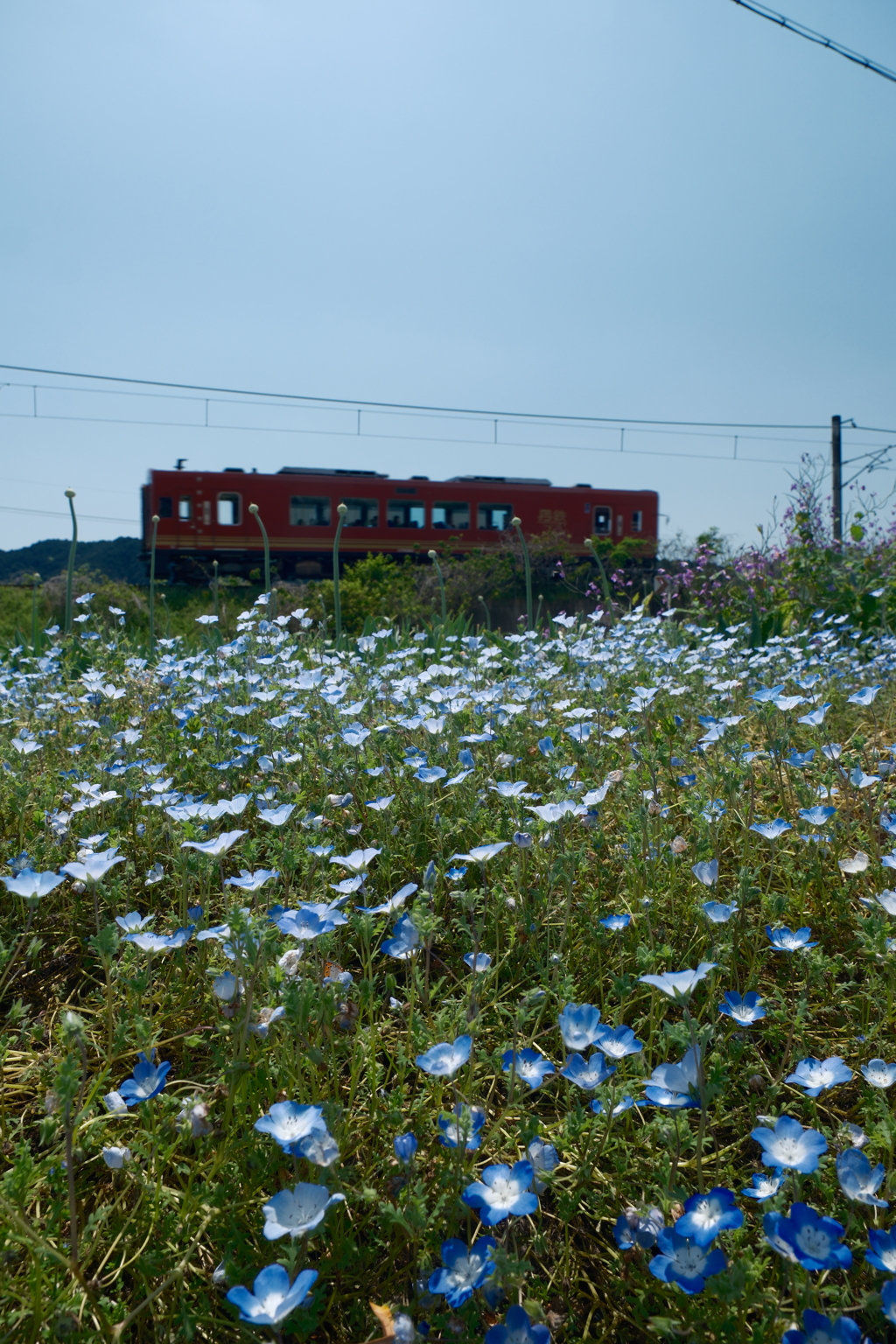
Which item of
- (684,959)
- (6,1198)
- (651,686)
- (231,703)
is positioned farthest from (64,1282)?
(651,686)

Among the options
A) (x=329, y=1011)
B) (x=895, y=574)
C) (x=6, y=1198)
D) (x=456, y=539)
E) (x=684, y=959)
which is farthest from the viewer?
(x=456, y=539)

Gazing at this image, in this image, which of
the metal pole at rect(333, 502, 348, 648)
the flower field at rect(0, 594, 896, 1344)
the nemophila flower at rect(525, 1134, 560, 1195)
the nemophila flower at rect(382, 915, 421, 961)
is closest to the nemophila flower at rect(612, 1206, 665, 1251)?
the flower field at rect(0, 594, 896, 1344)

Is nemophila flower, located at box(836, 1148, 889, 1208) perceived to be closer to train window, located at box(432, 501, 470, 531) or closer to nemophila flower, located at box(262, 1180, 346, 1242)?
nemophila flower, located at box(262, 1180, 346, 1242)

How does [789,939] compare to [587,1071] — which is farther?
[789,939]

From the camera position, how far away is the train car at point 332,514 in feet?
60.6

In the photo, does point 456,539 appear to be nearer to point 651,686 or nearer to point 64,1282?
point 651,686

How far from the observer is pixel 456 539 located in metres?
18.8

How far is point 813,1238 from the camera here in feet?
3.19

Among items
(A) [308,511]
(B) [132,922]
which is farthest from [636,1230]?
(A) [308,511]

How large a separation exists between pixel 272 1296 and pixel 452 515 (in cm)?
1928

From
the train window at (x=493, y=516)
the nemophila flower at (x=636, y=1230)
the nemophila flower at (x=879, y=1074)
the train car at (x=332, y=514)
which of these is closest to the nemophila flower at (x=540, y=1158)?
the nemophila flower at (x=636, y=1230)

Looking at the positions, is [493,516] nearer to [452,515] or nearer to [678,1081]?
[452,515]

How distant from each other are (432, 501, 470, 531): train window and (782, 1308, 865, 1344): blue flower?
1912cm

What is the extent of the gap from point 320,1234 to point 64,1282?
35cm
